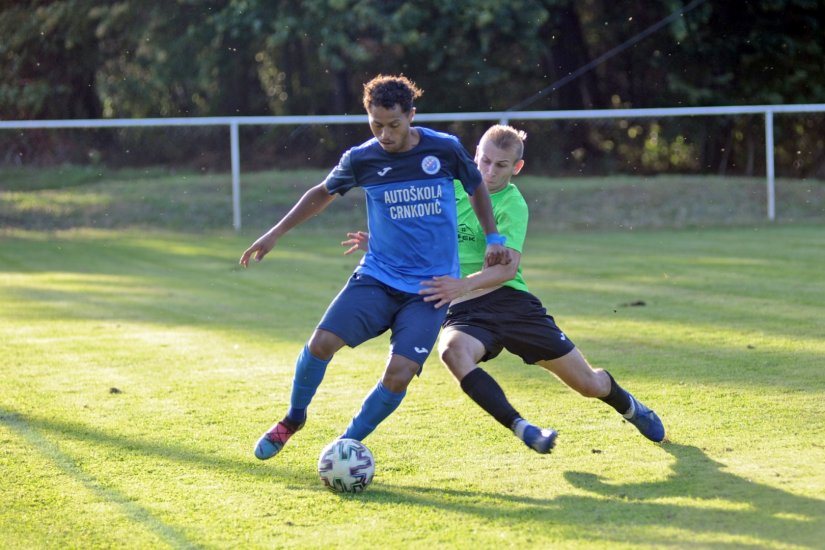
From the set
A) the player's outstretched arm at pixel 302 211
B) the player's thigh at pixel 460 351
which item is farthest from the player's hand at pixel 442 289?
the player's outstretched arm at pixel 302 211

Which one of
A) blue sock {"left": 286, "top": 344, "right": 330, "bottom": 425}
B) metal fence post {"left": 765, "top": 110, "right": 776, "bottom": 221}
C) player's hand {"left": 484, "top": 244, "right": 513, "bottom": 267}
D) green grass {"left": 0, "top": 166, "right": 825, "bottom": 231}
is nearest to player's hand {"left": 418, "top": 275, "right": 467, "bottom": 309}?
player's hand {"left": 484, "top": 244, "right": 513, "bottom": 267}

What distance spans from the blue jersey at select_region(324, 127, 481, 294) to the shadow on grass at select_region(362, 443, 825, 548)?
3.02 feet

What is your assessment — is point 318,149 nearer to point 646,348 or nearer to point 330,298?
point 330,298

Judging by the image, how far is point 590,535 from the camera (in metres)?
4.04

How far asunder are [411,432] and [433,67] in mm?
19621

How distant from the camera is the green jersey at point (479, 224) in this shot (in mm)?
5324

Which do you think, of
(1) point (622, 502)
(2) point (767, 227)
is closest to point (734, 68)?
(2) point (767, 227)

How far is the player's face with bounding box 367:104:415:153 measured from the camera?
4.82 meters

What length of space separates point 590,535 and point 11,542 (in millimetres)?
1990

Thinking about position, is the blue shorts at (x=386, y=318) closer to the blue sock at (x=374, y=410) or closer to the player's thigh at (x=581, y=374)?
the blue sock at (x=374, y=410)

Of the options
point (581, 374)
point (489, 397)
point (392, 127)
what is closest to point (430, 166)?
point (392, 127)

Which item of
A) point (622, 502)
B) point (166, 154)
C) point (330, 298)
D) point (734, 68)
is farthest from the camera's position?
point (734, 68)

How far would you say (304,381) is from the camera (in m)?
4.99

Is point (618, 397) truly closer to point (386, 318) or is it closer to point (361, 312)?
point (386, 318)
